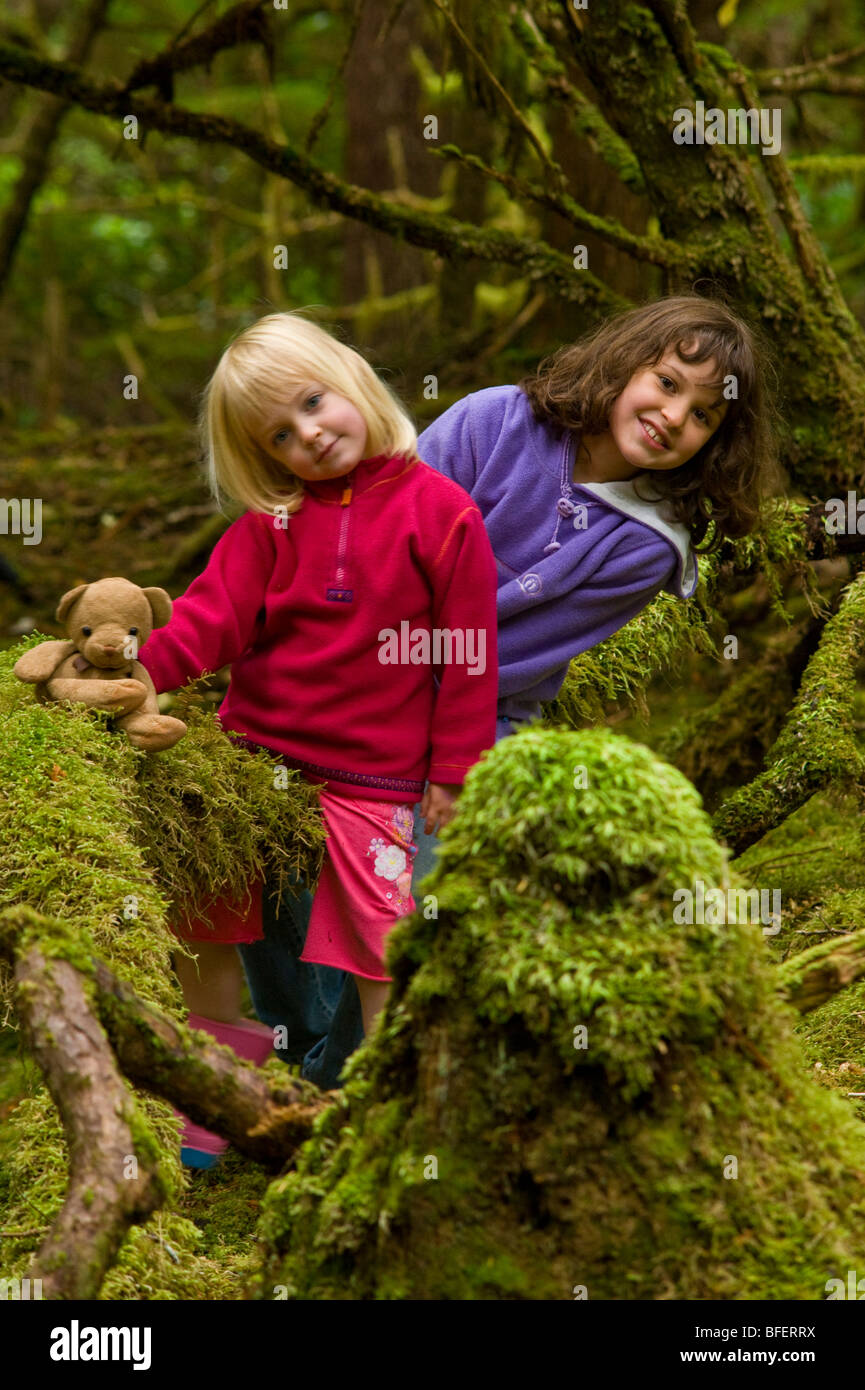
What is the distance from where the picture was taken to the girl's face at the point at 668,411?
3.29 m

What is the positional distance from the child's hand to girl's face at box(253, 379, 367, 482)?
81 cm

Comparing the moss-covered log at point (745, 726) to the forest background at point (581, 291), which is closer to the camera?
the forest background at point (581, 291)

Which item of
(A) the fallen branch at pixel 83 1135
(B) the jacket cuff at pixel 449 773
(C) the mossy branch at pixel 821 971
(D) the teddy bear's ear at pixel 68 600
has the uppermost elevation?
(D) the teddy bear's ear at pixel 68 600

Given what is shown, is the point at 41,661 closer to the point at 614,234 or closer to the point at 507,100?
the point at 614,234

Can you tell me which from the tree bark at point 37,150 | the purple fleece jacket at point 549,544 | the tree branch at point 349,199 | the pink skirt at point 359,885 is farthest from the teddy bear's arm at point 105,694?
the tree bark at point 37,150

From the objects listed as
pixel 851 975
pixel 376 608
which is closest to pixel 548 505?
pixel 376 608

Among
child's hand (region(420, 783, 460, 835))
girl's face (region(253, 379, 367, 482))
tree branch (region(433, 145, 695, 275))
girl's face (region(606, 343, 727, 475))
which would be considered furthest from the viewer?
tree branch (region(433, 145, 695, 275))

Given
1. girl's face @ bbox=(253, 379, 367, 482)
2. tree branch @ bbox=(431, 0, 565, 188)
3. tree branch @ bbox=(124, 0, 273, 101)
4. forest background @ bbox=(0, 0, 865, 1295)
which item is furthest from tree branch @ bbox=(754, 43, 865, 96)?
girl's face @ bbox=(253, 379, 367, 482)

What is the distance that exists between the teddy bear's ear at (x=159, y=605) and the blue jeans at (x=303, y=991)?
32.7 inches

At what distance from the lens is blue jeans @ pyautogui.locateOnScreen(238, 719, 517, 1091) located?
137 inches

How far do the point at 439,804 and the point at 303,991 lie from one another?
868 millimetres

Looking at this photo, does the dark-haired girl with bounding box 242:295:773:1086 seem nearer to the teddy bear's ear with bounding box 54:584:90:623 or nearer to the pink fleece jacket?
the pink fleece jacket

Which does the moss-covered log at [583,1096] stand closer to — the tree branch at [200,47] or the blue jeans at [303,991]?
the blue jeans at [303,991]

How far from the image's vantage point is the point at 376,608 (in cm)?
313
